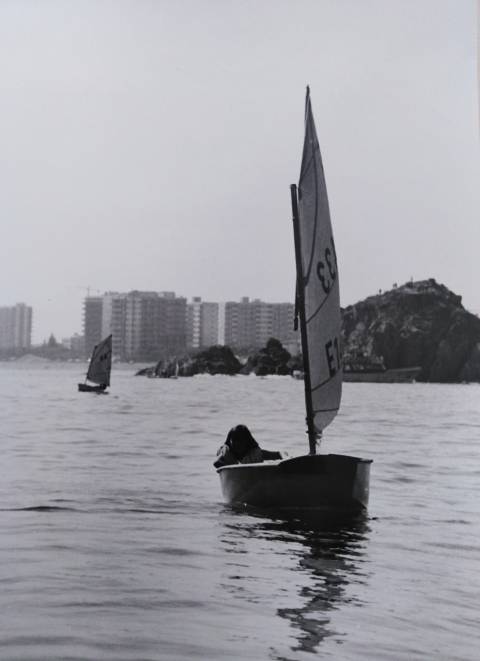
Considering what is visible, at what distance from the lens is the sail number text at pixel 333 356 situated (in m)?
7.47

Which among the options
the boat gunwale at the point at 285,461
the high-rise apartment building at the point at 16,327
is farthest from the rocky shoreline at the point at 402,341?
the boat gunwale at the point at 285,461

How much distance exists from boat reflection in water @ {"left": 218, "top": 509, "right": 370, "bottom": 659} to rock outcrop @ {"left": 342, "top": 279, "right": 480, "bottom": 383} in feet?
15.8

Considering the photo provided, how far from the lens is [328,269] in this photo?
24.7 ft

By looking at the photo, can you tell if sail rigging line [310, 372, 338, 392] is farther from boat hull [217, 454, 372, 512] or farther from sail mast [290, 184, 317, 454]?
boat hull [217, 454, 372, 512]

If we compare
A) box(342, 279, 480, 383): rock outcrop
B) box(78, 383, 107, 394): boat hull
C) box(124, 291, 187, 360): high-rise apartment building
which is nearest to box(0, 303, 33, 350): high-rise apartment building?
box(124, 291, 187, 360): high-rise apartment building

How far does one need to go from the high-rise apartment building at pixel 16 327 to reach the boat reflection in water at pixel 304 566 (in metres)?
4.02

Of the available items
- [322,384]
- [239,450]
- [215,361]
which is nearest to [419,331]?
[215,361]

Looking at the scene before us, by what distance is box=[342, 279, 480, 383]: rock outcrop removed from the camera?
478 inches

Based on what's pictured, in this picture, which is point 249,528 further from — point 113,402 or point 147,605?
point 113,402

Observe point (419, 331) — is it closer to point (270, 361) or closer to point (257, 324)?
point (270, 361)

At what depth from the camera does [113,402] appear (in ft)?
86.5

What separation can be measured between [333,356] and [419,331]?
8.02m

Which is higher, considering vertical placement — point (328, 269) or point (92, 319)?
point (328, 269)

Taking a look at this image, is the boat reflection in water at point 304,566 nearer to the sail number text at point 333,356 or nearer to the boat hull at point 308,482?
the boat hull at point 308,482
